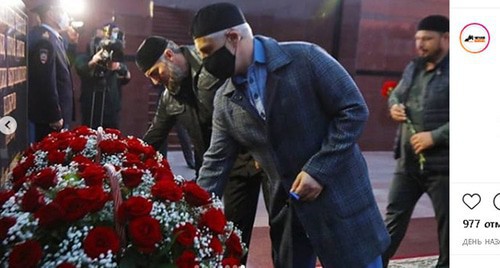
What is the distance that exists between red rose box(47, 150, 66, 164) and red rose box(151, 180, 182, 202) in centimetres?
51

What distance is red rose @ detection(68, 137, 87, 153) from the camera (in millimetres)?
1700

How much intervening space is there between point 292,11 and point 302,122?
6809 millimetres

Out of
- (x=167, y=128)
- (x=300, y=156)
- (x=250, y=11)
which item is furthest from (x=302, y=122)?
(x=250, y=11)

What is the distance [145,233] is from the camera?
3.42 ft

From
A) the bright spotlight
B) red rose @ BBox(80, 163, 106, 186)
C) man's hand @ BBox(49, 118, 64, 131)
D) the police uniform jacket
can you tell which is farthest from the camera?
the bright spotlight

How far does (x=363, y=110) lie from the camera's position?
1835 millimetres

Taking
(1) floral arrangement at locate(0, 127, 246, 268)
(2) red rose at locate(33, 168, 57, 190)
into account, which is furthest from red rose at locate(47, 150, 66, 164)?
(2) red rose at locate(33, 168, 57, 190)

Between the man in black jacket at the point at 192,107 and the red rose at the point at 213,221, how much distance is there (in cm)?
134

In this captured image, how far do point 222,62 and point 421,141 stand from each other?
1426 millimetres

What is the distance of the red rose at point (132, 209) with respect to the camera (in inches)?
41.5

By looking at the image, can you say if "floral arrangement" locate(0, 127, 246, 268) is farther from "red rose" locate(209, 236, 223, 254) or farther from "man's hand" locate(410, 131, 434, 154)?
"man's hand" locate(410, 131, 434, 154)
